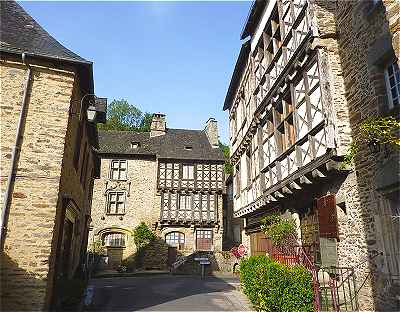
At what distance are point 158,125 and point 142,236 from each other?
10.2m

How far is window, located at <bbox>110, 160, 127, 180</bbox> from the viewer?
25719 millimetres

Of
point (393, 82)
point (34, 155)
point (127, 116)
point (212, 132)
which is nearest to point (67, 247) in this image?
point (34, 155)

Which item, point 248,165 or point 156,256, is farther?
point 156,256

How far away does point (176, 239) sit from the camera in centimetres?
2508

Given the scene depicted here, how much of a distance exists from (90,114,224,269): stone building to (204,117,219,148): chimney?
48.1 inches

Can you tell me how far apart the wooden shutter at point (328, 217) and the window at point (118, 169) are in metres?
19.8

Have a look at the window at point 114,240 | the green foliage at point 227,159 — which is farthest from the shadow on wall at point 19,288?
the green foliage at point 227,159

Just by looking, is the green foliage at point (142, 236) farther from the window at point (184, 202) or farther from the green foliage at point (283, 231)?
the green foliage at point (283, 231)

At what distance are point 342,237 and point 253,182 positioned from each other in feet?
20.8

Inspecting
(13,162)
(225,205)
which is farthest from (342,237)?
(225,205)

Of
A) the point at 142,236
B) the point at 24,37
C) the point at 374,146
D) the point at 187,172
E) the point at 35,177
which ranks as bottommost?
the point at 142,236

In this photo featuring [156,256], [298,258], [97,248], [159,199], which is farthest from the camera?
[159,199]

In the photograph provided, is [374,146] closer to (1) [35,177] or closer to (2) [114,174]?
(1) [35,177]

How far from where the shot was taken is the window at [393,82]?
627 cm
